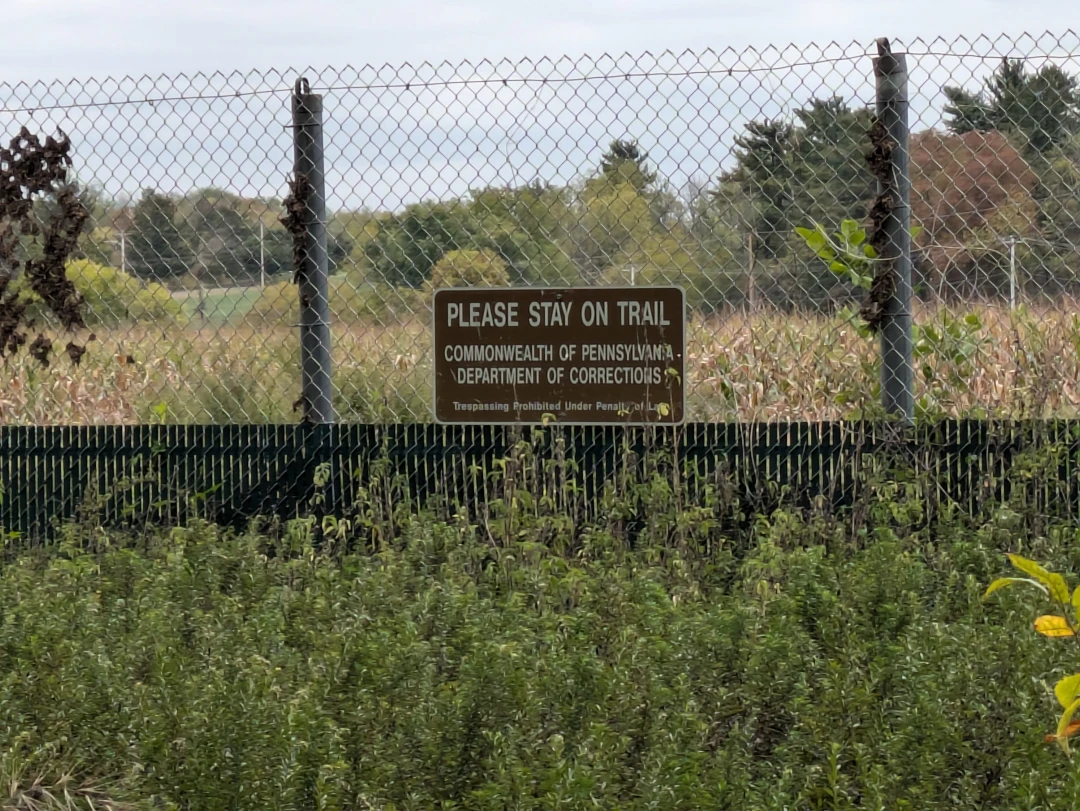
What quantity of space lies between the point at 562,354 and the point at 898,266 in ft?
4.70

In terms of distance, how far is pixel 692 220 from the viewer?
5797mm

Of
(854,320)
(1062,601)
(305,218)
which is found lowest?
(1062,601)

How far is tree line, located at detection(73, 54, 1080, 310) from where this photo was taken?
5.78 m

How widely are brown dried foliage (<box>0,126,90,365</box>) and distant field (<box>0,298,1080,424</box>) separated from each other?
222mm

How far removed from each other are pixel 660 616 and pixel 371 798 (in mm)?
1468

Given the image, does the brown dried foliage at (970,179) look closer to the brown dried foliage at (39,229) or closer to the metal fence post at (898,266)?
the metal fence post at (898,266)

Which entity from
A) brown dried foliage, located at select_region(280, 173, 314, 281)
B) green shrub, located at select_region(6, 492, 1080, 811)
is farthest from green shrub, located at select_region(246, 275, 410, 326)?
green shrub, located at select_region(6, 492, 1080, 811)

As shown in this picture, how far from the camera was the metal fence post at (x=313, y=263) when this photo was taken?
19.9 feet

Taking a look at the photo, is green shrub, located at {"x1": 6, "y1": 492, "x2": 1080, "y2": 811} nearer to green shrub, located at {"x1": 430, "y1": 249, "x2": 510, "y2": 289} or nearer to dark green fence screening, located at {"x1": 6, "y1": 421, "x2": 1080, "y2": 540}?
dark green fence screening, located at {"x1": 6, "y1": 421, "x2": 1080, "y2": 540}

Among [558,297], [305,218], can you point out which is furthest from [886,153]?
[305,218]

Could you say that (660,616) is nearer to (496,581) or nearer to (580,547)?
(496,581)

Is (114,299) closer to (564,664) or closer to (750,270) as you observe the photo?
(750,270)

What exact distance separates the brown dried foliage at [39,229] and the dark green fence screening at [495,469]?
0.54 metres

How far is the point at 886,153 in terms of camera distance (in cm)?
570
